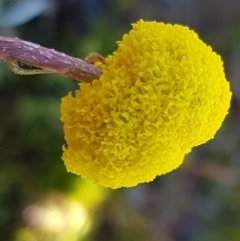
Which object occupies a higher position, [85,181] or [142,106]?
[85,181]

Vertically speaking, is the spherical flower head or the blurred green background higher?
the blurred green background

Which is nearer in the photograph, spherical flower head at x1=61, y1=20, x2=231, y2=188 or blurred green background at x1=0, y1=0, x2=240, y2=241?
spherical flower head at x1=61, y1=20, x2=231, y2=188

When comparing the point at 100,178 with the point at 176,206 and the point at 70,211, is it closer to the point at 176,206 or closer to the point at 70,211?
the point at 70,211

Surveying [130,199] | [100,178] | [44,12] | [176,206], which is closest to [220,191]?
[176,206]

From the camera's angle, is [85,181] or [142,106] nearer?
[142,106]
